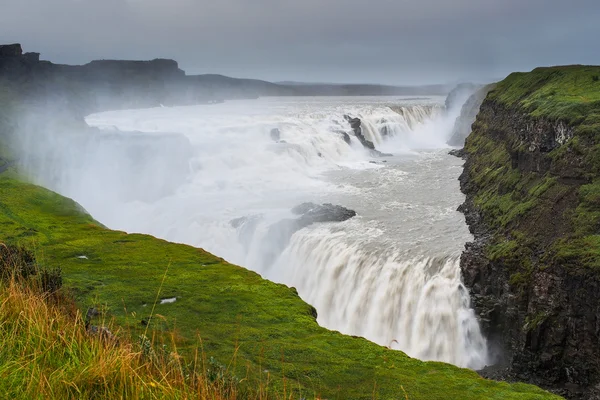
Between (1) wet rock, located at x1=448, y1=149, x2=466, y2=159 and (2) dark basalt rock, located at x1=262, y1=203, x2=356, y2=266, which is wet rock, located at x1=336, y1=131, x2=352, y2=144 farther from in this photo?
(2) dark basalt rock, located at x1=262, y1=203, x2=356, y2=266

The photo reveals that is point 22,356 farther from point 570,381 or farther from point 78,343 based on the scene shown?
point 570,381

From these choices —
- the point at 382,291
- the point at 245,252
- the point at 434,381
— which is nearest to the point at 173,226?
the point at 245,252

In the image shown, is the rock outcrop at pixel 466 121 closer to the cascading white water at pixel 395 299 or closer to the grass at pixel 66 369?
the cascading white water at pixel 395 299

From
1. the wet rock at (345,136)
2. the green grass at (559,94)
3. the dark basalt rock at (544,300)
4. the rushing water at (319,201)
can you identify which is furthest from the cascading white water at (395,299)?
the wet rock at (345,136)

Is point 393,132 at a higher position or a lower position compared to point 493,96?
lower

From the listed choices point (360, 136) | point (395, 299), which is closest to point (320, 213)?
point (395, 299)

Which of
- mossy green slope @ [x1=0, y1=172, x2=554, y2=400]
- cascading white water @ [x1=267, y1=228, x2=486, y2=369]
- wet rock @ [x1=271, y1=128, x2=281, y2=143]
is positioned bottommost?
cascading white water @ [x1=267, y1=228, x2=486, y2=369]

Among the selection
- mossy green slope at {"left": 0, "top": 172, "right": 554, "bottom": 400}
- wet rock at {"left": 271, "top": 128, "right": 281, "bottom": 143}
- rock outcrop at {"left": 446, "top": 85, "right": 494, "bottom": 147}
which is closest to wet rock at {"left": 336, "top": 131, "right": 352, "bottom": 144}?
wet rock at {"left": 271, "top": 128, "right": 281, "bottom": 143}
